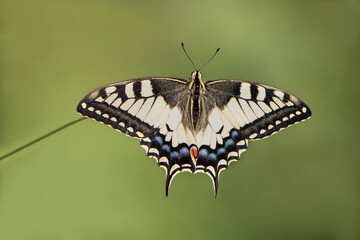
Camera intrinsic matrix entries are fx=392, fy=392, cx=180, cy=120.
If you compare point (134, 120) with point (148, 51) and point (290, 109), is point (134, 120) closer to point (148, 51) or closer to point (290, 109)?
point (290, 109)

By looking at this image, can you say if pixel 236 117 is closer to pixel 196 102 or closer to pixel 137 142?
pixel 196 102

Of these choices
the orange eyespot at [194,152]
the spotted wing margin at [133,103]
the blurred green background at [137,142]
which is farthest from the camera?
the blurred green background at [137,142]

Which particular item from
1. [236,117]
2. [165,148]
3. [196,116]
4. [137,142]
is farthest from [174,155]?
[137,142]

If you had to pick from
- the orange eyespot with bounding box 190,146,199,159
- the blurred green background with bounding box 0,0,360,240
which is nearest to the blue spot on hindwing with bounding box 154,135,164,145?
the orange eyespot with bounding box 190,146,199,159

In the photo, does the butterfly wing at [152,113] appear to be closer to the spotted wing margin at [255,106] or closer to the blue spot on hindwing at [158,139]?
the blue spot on hindwing at [158,139]

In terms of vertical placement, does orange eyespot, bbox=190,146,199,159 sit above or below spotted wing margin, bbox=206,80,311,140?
below

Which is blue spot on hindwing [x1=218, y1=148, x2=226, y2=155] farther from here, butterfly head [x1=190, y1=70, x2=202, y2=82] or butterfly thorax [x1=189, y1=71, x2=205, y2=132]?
butterfly head [x1=190, y1=70, x2=202, y2=82]

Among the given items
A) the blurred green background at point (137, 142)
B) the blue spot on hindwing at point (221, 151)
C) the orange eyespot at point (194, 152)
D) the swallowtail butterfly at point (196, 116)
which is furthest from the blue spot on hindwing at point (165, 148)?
the blurred green background at point (137, 142)
